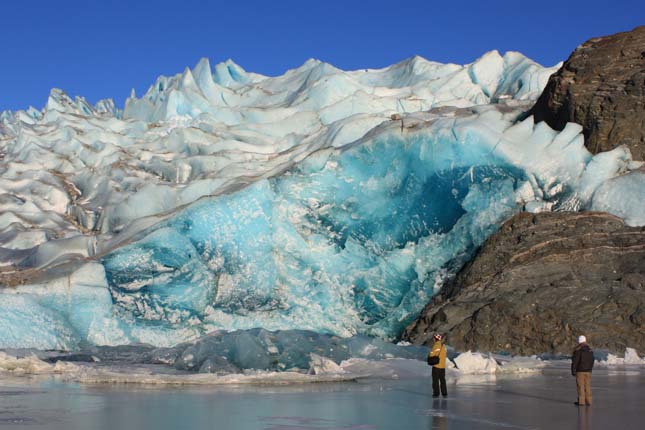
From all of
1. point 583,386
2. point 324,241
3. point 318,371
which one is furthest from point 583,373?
point 324,241

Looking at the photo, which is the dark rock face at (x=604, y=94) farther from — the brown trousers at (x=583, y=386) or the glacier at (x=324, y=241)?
the brown trousers at (x=583, y=386)

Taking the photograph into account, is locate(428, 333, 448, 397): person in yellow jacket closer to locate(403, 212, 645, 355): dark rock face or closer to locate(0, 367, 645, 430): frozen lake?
locate(0, 367, 645, 430): frozen lake

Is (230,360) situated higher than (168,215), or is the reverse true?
(168,215)

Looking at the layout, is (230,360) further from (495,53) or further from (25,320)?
(495,53)

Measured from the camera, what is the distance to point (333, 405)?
1089 cm

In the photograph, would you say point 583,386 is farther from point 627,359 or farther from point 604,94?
point 604,94

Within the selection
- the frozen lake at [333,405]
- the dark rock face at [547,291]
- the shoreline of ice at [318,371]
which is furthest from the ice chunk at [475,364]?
the dark rock face at [547,291]

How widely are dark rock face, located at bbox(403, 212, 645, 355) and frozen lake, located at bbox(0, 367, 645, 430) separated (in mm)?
3652

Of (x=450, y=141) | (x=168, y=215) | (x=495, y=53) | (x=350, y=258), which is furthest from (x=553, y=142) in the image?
(x=495, y=53)

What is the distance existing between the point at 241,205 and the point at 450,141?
5.25 metres

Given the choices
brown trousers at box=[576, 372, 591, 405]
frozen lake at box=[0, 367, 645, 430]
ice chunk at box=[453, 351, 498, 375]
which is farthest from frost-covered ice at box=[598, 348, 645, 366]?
brown trousers at box=[576, 372, 591, 405]

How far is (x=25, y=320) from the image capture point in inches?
806

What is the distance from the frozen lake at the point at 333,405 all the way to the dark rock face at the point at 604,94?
9945 mm

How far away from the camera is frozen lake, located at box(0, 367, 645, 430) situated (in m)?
9.21
